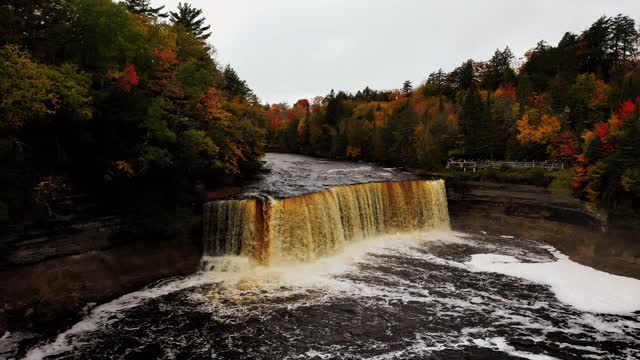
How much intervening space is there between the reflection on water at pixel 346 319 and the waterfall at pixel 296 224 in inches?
39.3

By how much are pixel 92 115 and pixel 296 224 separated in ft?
33.7

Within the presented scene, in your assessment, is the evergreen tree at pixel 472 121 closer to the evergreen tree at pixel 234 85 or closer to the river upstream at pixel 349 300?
the river upstream at pixel 349 300

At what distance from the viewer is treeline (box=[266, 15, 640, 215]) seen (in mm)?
25969

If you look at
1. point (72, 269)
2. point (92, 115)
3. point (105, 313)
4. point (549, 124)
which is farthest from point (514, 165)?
point (72, 269)

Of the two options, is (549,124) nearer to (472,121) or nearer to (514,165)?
(514,165)

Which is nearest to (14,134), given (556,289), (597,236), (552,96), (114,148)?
(114,148)

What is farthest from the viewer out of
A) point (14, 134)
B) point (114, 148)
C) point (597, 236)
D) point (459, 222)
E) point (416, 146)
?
point (416, 146)

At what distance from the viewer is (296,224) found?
2089 centimetres

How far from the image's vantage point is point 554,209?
93.6ft

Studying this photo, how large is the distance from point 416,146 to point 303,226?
109 ft

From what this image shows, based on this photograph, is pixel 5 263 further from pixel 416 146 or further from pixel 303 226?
pixel 416 146

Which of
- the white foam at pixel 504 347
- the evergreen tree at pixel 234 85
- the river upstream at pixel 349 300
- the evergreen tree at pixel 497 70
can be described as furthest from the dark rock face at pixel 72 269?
the evergreen tree at pixel 497 70

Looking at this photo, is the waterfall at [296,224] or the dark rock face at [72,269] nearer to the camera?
the dark rock face at [72,269]

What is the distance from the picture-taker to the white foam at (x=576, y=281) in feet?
52.9
